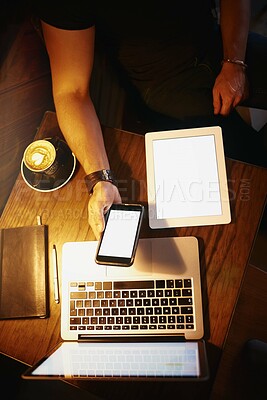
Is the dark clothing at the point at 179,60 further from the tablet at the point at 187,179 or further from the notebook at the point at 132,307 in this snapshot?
the notebook at the point at 132,307

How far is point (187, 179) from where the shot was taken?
1.02 m

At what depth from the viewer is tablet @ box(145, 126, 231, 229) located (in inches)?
39.1

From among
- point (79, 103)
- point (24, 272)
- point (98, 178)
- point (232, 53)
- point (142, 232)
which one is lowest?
point (24, 272)

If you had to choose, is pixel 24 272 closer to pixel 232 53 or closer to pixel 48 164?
pixel 48 164

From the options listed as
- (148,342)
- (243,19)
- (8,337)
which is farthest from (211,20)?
(8,337)

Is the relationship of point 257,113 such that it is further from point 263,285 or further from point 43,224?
point 43,224

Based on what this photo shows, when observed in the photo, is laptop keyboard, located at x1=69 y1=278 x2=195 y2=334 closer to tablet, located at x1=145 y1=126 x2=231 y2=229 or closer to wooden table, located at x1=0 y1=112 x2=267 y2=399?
wooden table, located at x1=0 y1=112 x2=267 y2=399

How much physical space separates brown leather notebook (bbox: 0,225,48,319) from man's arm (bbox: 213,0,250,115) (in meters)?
0.71

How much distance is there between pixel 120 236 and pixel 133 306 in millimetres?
186

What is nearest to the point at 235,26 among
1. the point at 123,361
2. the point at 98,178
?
the point at 98,178

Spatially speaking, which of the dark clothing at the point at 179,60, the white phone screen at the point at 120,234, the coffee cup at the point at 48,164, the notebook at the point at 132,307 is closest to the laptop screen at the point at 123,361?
the notebook at the point at 132,307

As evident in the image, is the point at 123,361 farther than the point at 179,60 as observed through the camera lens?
No

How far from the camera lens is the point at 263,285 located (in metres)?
1.16

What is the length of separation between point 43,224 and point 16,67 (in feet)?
3.16
